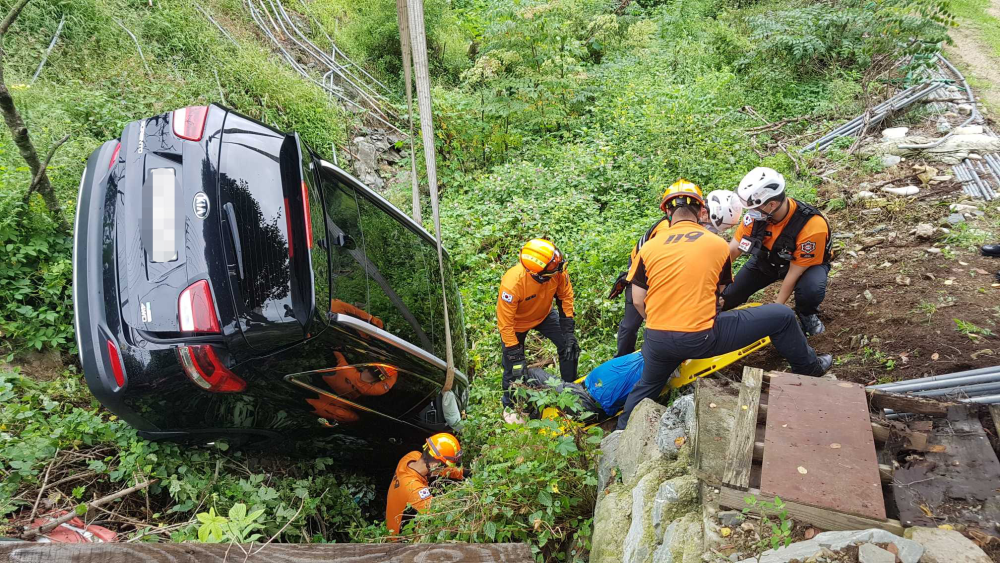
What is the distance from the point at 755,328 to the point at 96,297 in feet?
12.1

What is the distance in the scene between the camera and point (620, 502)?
2.80m

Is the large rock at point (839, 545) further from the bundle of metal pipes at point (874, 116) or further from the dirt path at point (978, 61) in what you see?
the dirt path at point (978, 61)

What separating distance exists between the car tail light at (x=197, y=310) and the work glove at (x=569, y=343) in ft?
9.23

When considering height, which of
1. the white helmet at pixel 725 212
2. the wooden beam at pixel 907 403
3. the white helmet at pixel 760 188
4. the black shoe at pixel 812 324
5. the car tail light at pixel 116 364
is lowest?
the black shoe at pixel 812 324

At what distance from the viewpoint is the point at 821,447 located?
89.4 inches

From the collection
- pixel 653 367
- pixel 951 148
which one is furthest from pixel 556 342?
pixel 951 148

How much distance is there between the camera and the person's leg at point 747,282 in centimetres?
442

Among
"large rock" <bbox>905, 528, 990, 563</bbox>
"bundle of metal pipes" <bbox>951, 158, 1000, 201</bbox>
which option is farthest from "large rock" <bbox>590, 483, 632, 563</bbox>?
"bundle of metal pipes" <bbox>951, 158, 1000, 201</bbox>

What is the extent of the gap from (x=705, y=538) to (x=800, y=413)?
0.78 metres

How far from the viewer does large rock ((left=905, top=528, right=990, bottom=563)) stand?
1637mm

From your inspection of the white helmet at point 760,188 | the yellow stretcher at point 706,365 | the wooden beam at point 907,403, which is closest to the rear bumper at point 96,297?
the yellow stretcher at point 706,365

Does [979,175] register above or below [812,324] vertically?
above

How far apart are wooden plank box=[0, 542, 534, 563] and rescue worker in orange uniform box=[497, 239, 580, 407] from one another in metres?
2.96

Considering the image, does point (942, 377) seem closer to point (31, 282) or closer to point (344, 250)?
point (344, 250)
